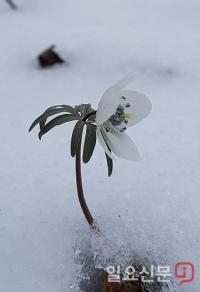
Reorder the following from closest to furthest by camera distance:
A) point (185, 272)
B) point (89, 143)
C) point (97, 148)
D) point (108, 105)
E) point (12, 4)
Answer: point (108, 105) < point (89, 143) < point (185, 272) < point (97, 148) < point (12, 4)

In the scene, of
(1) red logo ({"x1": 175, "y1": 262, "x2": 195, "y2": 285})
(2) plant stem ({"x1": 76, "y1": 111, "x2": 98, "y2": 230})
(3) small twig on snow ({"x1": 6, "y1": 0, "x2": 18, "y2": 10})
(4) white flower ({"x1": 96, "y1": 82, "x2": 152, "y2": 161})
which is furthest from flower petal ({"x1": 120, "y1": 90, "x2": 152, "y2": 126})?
(3) small twig on snow ({"x1": 6, "y1": 0, "x2": 18, "y2": 10})

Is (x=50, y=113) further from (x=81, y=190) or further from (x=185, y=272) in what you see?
(x=185, y=272)

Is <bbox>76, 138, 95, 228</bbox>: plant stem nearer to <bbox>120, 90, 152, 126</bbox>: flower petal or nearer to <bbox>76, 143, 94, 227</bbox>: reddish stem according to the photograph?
<bbox>76, 143, 94, 227</bbox>: reddish stem

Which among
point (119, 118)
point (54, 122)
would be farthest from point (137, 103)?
point (54, 122)

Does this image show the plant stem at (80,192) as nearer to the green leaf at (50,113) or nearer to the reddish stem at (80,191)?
the reddish stem at (80,191)

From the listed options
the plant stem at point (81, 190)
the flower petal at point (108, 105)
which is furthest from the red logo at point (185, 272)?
the flower petal at point (108, 105)

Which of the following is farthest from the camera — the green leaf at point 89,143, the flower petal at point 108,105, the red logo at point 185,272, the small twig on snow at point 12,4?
the small twig on snow at point 12,4
